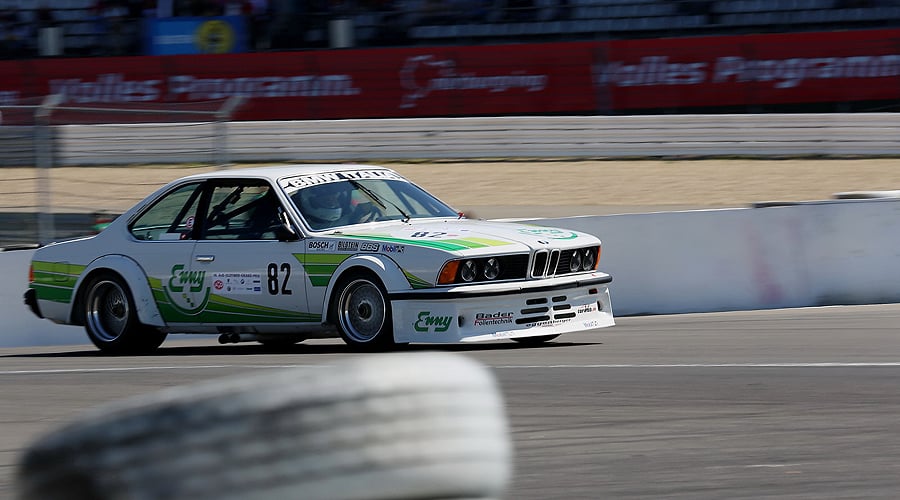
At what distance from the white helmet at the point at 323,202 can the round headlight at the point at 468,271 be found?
117cm

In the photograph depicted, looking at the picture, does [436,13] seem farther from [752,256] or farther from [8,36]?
[752,256]

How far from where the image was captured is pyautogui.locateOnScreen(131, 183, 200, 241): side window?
9.12 m

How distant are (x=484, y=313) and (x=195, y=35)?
56.6 ft

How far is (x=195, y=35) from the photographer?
2395 centimetres

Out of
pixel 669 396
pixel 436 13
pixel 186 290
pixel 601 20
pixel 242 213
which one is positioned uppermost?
pixel 436 13

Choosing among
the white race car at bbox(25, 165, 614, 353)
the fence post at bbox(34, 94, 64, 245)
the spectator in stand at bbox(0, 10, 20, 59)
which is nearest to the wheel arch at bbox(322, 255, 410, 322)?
the white race car at bbox(25, 165, 614, 353)

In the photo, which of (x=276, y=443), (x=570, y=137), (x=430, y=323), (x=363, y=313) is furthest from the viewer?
(x=570, y=137)

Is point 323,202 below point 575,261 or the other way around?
the other way around

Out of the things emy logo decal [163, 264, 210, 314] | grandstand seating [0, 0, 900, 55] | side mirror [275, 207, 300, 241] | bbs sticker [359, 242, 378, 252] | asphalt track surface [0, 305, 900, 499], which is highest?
grandstand seating [0, 0, 900, 55]

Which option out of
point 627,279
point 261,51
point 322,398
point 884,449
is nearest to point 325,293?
point 627,279

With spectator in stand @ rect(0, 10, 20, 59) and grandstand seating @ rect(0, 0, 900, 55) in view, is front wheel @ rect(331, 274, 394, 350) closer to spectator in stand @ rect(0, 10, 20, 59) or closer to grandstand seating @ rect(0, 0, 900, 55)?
grandstand seating @ rect(0, 0, 900, 55)

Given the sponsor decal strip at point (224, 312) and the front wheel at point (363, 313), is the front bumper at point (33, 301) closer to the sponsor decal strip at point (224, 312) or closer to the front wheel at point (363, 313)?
the sponsor decal strip at point (224, 312)

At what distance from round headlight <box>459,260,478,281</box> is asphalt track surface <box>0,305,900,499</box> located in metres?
0.53

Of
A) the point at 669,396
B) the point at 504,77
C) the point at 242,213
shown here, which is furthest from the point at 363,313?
the point at 504,77
